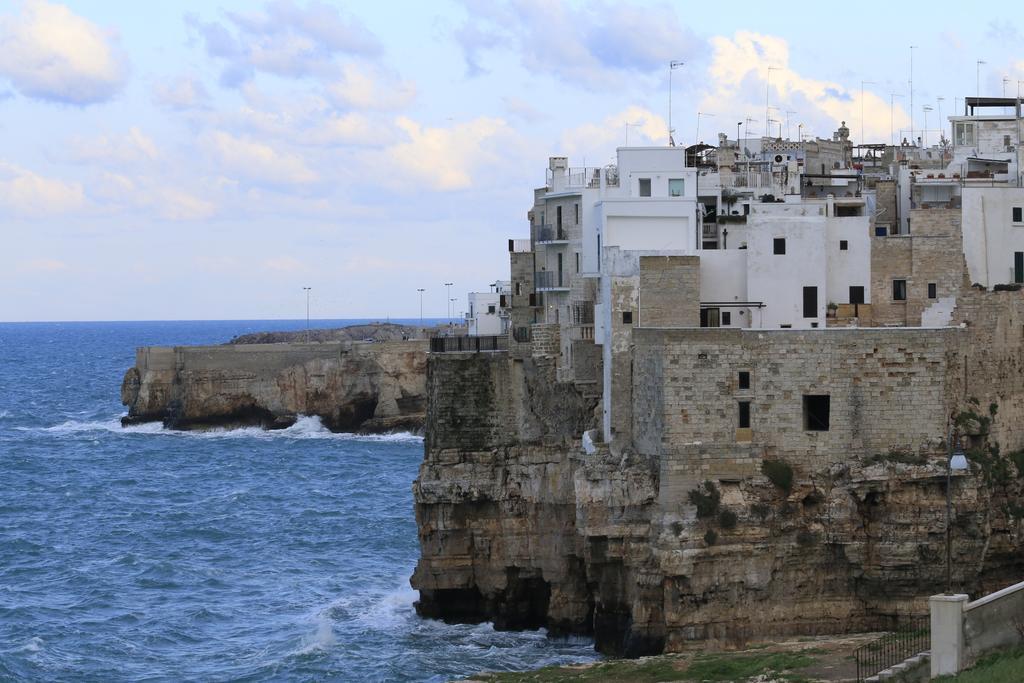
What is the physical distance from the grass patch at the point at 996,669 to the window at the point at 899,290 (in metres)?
15.5

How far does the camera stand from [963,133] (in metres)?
70.4

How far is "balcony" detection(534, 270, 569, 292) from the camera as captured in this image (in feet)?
176

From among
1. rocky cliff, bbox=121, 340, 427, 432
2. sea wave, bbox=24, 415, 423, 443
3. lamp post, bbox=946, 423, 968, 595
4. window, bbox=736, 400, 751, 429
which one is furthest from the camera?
sea wave, bbox=24, 415, 423, 443

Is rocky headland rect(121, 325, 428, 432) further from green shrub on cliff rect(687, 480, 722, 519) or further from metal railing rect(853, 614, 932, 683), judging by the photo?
metal railing rect(853, 614, 932, 683)

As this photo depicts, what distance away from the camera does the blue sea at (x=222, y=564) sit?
48.4 m

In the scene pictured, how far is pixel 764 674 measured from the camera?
36625mm

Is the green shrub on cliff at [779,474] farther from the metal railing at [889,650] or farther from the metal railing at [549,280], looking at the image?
the metal railing at [549,280]

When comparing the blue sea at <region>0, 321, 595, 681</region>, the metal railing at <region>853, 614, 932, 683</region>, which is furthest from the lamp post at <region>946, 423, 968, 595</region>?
the blue sea at <region>0, 321, 595, 681</region>

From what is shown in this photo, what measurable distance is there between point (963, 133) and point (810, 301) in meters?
26.7

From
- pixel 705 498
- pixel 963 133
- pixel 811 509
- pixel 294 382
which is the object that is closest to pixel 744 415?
pixel 705 498

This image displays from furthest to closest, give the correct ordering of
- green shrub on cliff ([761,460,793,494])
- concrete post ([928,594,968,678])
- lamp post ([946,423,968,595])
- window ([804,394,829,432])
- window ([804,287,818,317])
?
window ([804,287,818,317]) → window ([804,394,829,432]) → green shrub on cliff ([761,460,793,494]) → lamp post ([946,423,968,595]) → concrete post ([928,594,968,678])

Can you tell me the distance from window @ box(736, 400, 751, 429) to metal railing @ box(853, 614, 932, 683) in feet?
18.6

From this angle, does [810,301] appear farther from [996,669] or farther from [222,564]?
[222,564]

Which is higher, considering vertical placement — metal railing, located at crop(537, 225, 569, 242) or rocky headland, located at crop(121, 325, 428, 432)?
metal railing, located at crop(537, 225, 569, 242)
